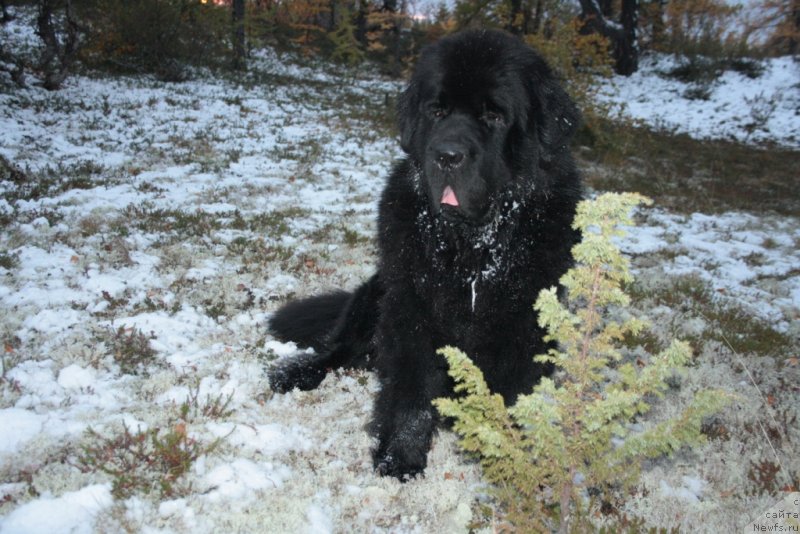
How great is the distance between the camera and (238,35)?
19.8 meters

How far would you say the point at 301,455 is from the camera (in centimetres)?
270

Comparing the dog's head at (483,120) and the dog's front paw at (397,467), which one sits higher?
the dog's head at (483,120)

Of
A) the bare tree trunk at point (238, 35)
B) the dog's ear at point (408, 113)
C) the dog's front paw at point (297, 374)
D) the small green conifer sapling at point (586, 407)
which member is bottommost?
the dog's front paw at point (297, 374)

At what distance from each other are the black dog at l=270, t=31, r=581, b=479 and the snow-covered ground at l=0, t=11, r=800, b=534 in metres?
0.43

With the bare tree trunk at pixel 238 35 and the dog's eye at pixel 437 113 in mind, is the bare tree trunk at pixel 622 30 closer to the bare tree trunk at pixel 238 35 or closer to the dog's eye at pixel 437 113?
the bare tree trunk at pixel 238 35

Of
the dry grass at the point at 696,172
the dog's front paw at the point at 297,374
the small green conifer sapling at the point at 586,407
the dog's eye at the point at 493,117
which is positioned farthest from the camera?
the dry grass at the point at 696,172

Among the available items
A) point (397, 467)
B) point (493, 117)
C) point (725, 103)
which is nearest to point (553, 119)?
point (493, 117)

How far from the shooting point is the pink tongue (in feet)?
8.03

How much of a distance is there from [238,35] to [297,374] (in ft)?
64.6

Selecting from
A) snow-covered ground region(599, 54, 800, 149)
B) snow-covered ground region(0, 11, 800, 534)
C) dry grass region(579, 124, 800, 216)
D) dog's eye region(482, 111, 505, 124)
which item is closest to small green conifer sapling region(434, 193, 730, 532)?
snow-covered ground region(0, 11, 800, 534)

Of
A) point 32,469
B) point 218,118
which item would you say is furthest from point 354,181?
point 32,469

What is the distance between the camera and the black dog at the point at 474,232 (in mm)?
2551

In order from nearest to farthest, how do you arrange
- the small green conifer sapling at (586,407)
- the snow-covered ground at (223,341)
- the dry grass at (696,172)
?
the small green conifer sapling at (586,407) → the snow-covered ground at (223,341) → the dry grass at (696,172)

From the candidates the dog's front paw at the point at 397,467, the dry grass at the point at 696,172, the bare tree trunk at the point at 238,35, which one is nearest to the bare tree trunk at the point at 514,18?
the dry grass at the point at 696,172
